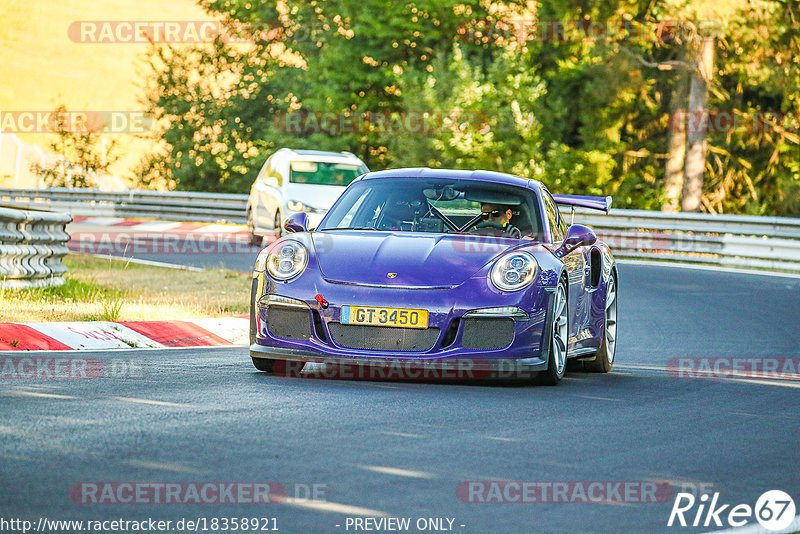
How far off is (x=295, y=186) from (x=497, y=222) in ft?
44.4

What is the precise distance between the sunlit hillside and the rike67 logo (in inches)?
3606

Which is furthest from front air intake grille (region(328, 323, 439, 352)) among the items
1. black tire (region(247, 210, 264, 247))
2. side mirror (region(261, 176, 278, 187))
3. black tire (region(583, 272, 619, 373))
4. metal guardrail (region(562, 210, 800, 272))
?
black tire (region(247, 210, 264, 247))

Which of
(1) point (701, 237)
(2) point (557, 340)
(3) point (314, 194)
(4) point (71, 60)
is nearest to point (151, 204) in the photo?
(3) point (314, 194)

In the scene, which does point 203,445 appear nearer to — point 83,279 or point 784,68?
point 83,279

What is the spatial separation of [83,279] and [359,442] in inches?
401

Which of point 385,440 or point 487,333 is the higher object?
point 487,333

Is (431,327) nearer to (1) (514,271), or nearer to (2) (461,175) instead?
(1) (514,271)

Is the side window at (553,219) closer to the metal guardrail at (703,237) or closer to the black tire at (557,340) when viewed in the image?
the black tire at (557,340)

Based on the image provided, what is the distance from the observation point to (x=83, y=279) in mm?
15766

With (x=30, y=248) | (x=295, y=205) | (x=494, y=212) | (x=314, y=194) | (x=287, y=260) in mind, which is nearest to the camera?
(x=287, y=260)

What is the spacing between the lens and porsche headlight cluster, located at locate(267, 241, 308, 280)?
849cm

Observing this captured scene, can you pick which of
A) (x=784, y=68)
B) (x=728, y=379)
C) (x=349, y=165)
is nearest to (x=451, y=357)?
(x=728, y=379)

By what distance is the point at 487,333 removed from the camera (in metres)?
8.24

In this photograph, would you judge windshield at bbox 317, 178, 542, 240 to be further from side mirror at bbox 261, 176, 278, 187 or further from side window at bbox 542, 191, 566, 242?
side mirror at bbox 261, 176, 278, 187
